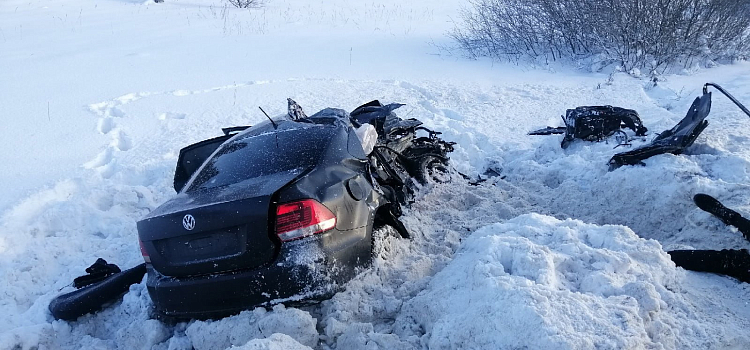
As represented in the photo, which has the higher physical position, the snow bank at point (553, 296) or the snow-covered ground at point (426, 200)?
the snow bank at point (553, 296)

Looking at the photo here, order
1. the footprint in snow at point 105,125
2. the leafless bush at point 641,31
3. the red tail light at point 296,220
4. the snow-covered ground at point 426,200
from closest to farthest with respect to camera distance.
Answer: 1. the snow-covered ground at point 426,200
2. the red tail light at point 296,220
3. the footprint in snow at point 105,125
4. the leafless bush at point 641,31

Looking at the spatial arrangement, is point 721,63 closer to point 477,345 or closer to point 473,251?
point 473,251

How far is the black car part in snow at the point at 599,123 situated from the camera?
711cm

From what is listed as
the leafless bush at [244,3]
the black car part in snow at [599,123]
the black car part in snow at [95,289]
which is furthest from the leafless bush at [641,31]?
the leafless bush at [244,3]

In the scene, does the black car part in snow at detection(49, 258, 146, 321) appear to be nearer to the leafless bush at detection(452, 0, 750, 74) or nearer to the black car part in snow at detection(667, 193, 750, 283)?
the black car part in snow at detection(667, 193, 750, 283)

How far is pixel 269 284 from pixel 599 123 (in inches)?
206

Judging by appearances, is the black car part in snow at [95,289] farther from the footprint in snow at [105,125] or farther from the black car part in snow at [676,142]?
the black car part in snow at [676,142]

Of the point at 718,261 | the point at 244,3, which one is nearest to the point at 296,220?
the point at 718,261

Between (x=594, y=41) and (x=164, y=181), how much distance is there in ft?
36.4

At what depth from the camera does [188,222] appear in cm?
364

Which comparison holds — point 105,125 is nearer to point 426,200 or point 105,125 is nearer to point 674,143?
point 426,200

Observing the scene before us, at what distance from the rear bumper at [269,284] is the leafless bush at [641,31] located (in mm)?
11213

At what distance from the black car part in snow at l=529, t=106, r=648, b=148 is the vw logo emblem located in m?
5.30

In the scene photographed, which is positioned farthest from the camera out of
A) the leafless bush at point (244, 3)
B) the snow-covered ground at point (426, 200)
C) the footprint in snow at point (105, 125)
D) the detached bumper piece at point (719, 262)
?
the leafless bush at point (244, 3)
